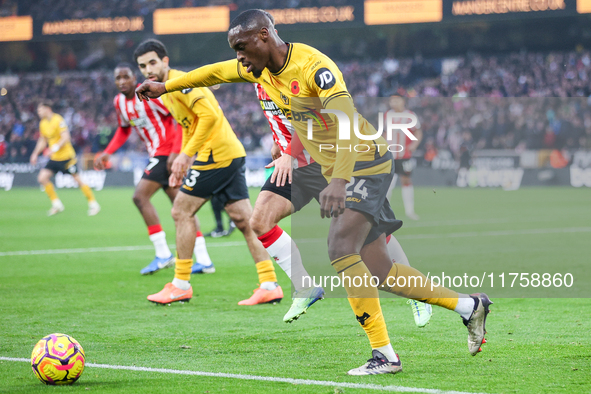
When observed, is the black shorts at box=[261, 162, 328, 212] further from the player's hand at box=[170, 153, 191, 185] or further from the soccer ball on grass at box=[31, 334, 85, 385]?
the soccer ball on grass at box=[31, 334, 85, 385]

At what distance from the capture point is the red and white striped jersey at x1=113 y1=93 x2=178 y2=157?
7.66 m

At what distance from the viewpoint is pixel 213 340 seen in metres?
4.70

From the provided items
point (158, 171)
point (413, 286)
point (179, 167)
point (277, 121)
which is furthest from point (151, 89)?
point (158, 171)

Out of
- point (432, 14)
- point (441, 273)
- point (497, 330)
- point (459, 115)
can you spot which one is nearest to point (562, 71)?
point (459, 115)

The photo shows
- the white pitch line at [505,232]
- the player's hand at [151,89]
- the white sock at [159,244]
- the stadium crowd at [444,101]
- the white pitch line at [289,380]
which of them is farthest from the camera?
the stadium crowd at [444,101]

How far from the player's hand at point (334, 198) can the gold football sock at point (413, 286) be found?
57cm

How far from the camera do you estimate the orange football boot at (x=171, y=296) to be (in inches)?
235

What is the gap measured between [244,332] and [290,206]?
915mm

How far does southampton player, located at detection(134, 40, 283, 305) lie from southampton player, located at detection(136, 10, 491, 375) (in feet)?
6.03

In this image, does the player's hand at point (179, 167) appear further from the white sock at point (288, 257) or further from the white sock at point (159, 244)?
the white sock at point (159, 244)

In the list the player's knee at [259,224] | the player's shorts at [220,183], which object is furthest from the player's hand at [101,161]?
the player's knee at [259,224]

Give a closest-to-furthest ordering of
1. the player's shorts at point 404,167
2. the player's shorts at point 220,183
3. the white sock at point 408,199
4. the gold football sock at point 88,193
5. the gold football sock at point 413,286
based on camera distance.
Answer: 1. the gold football sock at point 413,286
2. the player's shorts at point 220,183
3. the player's shorts at point 404,167
4. the white sock at point 408,199
5. the gold football sock at point 88,193

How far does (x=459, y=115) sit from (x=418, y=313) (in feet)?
79.4

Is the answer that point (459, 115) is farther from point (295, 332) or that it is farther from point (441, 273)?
point (295, 332)
